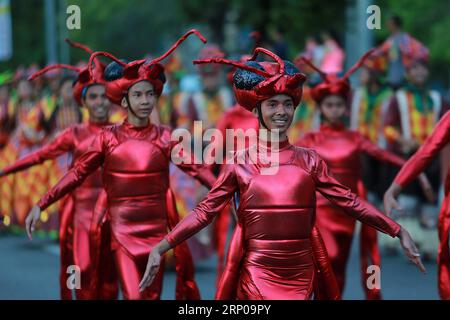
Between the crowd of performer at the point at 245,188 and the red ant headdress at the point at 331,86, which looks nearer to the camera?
the crowd of performer at the point at 245,188

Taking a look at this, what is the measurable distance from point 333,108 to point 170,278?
3.45 meters

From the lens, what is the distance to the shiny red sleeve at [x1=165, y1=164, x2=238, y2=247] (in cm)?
713

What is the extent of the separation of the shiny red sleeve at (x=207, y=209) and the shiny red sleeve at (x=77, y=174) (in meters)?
1.67

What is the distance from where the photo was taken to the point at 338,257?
10.2m

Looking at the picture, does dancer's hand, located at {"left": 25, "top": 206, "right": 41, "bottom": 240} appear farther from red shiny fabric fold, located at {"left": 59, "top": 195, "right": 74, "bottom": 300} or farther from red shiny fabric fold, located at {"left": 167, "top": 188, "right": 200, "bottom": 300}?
red shiny fabric fold, located at {"left": 59, "top": 195, "right": 74, "bottom": 300}

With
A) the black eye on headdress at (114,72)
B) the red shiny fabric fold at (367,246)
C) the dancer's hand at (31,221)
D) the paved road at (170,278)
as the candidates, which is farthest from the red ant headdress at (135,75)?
the paved road at (170,278)

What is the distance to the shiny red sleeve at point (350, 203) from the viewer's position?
23.9 ft

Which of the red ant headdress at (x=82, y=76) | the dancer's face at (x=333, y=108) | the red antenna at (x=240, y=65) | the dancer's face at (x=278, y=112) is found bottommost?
the dancer's face at (x=333, y=108)

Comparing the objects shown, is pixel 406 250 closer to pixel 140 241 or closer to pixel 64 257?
pixel 140 241

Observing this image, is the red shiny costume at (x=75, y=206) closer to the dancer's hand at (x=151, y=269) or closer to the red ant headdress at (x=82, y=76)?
the red ant headdress at (x=82, y=76)

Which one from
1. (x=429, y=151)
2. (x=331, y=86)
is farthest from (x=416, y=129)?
(x=429, y=151)

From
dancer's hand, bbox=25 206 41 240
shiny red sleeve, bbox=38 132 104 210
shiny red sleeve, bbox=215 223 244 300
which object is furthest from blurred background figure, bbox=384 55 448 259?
shiny red sleeve, bbox=215 223 244 300
